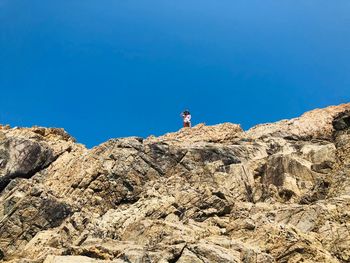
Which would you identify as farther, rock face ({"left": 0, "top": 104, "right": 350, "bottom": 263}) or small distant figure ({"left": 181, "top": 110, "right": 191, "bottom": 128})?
small distant figure ({"left": 181, "top": 110, "right": 191, "bottom": 128})

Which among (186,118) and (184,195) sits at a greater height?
(186,118)

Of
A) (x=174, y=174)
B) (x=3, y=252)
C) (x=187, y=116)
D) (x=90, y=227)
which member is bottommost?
(x=3, y=252)

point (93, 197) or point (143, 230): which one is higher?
point (93, 197)

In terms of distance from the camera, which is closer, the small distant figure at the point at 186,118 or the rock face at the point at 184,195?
the rock face at the point at 184,195

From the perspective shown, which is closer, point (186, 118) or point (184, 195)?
point (184, 195)

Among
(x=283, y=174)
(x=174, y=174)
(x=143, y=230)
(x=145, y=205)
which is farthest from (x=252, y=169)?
(x=143, y=230)

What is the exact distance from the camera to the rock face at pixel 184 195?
122 ft

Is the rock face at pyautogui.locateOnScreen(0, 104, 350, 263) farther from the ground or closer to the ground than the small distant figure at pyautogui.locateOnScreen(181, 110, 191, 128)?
closer to the ground

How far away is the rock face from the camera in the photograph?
122ft

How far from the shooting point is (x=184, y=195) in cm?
5056

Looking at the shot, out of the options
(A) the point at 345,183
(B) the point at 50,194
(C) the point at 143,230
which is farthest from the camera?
(B) the point at 50,194

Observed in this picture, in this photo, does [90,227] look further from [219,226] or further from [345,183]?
[345,183]

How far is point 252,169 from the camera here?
203 ft

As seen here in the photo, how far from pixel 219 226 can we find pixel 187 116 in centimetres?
4812
